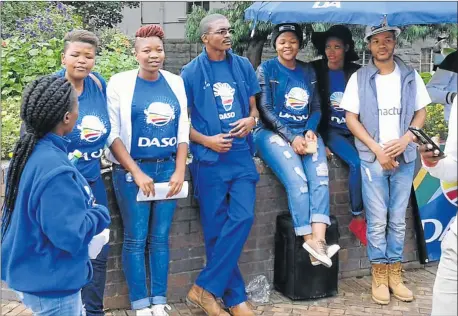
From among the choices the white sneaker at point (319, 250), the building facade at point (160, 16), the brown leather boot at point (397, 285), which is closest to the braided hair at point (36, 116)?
the white sneaker at point (319, 250)

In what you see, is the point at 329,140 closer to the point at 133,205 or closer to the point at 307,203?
the point at 307,203

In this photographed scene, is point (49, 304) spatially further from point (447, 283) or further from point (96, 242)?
point (447, 283)

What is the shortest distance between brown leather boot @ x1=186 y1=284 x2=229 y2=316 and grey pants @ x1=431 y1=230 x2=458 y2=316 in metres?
1.76

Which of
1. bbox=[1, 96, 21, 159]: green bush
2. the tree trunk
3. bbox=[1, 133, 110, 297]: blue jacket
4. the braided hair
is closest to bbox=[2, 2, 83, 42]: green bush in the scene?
bbox=[1, 96, 21, 159]: green bush

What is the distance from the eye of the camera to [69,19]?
9477mm

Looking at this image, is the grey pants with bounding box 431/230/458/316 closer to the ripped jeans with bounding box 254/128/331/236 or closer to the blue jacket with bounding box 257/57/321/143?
the ripped jeans with bounding box 254/128/331/236

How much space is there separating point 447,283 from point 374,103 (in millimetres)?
1963

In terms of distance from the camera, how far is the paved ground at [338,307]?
16.0ft

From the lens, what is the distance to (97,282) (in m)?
4.26

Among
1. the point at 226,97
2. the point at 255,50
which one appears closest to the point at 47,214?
the point at 226,97

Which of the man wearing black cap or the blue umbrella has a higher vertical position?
the blue umbrella

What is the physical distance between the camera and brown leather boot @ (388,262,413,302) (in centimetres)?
519

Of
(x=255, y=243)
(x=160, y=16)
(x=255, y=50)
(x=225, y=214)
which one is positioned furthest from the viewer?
(x=160, y=16)

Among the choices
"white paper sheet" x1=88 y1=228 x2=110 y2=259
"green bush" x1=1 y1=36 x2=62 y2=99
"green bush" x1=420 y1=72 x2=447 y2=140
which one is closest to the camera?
"white paper sheet" x1=88 y1=228 x2=110 y2=259
